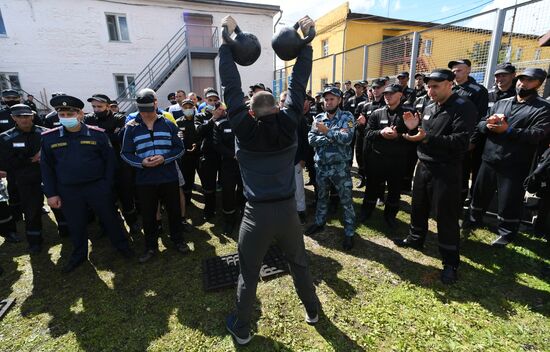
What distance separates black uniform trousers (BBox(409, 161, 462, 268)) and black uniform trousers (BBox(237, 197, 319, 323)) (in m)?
1.87

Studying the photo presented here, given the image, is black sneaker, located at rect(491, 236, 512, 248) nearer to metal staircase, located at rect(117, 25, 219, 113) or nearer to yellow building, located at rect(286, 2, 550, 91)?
yellow building, located at rect(286, 2, 550, 91)

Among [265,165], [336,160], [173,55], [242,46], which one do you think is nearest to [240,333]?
[265,165]

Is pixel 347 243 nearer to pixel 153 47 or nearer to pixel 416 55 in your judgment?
pixel 416 55

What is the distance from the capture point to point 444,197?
3199mm

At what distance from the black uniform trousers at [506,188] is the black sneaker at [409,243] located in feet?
3.88

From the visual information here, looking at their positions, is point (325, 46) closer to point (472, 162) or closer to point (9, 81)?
point (472, 162)

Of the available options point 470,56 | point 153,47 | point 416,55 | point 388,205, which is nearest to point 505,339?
point 388,205

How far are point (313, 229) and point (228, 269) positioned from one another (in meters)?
1.54

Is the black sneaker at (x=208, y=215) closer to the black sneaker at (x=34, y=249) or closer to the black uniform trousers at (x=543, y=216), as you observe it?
the black sneaker at (x=34, y=249)

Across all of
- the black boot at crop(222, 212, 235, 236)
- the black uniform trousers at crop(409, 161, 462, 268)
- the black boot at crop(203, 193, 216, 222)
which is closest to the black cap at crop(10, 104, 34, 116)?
the black boot at crop(203, 193, 216, 222)

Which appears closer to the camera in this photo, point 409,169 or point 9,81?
point 409,169

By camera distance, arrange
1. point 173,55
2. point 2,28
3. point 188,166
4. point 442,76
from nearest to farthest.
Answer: point 442,76
point 188,166
point 2,28
point 173,55

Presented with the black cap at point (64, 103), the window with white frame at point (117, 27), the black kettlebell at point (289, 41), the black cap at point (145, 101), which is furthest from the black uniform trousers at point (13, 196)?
the window with white frame at point (117, 27)

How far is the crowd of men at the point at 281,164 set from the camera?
2.23 metres
